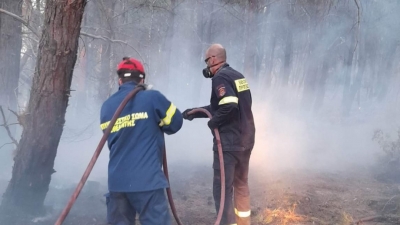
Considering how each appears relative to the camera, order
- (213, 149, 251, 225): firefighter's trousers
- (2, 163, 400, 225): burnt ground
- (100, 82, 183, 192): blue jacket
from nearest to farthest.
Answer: (100, 82, 183, 192): blue jacket, (213, 149, 251, 225): firefighter's trousers, (2, 163, 400, 225): burnt ground

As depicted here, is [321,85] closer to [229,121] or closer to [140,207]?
[229,121]

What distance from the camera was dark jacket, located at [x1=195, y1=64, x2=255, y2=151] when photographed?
4305 millimetres

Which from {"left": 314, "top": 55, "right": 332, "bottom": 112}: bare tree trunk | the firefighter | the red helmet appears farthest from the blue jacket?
{"left": 314, "top": 55, "right": 332, "bottom": 112}: bare tree trunk

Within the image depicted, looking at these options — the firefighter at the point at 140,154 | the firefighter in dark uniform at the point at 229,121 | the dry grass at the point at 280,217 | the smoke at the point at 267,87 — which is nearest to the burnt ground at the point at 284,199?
the dry grass at the point at 280,217

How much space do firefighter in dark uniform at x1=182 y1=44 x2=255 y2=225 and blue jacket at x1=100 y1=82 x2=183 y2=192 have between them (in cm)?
111

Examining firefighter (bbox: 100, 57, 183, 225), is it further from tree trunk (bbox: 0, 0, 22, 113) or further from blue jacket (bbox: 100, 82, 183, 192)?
tree trunk (bbox: 0, 0, 22, 113)

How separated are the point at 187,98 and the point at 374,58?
41.5ft

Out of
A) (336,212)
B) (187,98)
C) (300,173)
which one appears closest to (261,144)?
(300,173)

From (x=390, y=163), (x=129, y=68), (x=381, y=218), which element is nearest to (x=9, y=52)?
(x=129, y=68)

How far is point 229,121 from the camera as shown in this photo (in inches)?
174

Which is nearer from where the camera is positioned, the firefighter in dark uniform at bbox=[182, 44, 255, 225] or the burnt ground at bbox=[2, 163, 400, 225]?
the firefighter in dark uniform at bbox=[182, 44, 255, 225]

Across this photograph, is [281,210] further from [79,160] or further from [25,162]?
[79,160]

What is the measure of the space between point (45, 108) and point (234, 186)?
7.88ft

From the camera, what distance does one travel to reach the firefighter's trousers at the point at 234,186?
4.41 meters
